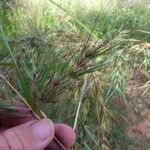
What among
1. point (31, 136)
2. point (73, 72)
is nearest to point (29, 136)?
point (31, 136)

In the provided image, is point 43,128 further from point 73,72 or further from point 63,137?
point 73,72

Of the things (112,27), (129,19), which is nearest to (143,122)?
(112,27)

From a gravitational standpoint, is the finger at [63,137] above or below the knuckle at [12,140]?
below

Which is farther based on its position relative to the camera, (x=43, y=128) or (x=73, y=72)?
(x=73, y=72)

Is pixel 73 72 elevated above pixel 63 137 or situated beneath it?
elevated above

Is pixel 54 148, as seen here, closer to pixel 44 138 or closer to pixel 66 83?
pixel 44 138
